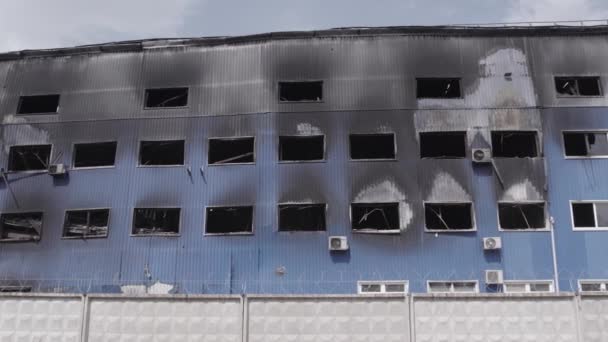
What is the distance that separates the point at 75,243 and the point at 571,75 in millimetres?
19770

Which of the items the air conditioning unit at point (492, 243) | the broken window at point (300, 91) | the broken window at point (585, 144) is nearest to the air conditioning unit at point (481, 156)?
the air conditioning unit at point (492, 243)

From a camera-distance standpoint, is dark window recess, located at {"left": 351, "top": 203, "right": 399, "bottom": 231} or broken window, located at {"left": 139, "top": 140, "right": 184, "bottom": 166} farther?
broken window, located at {"left": 139, "top": 140, "right": 184, "bottom": 166}

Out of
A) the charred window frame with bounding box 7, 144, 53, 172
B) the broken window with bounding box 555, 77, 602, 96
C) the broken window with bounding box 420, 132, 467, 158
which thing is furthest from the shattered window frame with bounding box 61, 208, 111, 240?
the broken window with bounding box 555, 77, 602, 96

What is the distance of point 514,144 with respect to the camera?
908 inches

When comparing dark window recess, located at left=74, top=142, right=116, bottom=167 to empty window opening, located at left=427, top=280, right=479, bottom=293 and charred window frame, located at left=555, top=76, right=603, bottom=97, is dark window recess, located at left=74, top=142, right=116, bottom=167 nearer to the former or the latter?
empty window opening, located at left=427, top=280, right=479, bottom=293

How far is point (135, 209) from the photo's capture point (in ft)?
73.3

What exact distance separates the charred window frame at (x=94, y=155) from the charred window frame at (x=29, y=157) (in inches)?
43.6

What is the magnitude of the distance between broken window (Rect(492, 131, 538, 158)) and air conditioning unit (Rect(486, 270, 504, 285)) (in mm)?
4551

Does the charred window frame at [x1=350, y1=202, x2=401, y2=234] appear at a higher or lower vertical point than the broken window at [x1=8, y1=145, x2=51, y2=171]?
lower

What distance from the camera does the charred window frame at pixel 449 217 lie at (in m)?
21.4

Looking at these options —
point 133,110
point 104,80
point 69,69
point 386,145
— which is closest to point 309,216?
point 386,145

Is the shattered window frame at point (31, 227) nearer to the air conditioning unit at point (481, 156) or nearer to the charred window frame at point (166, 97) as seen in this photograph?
the charred window frame at point (166, 97)

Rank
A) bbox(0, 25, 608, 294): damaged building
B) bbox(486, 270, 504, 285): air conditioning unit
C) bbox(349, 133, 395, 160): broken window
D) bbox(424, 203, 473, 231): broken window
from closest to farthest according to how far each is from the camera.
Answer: bbox(486, 270, 504, 285): air conditioning unit
bbox(0, 25, 608, 294): damaged building
bbox(424, 203, 473, 231): broken window
bbox(349, 133, 395, 160): broken window

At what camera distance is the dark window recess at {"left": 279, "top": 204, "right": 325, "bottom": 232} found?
2177cm
